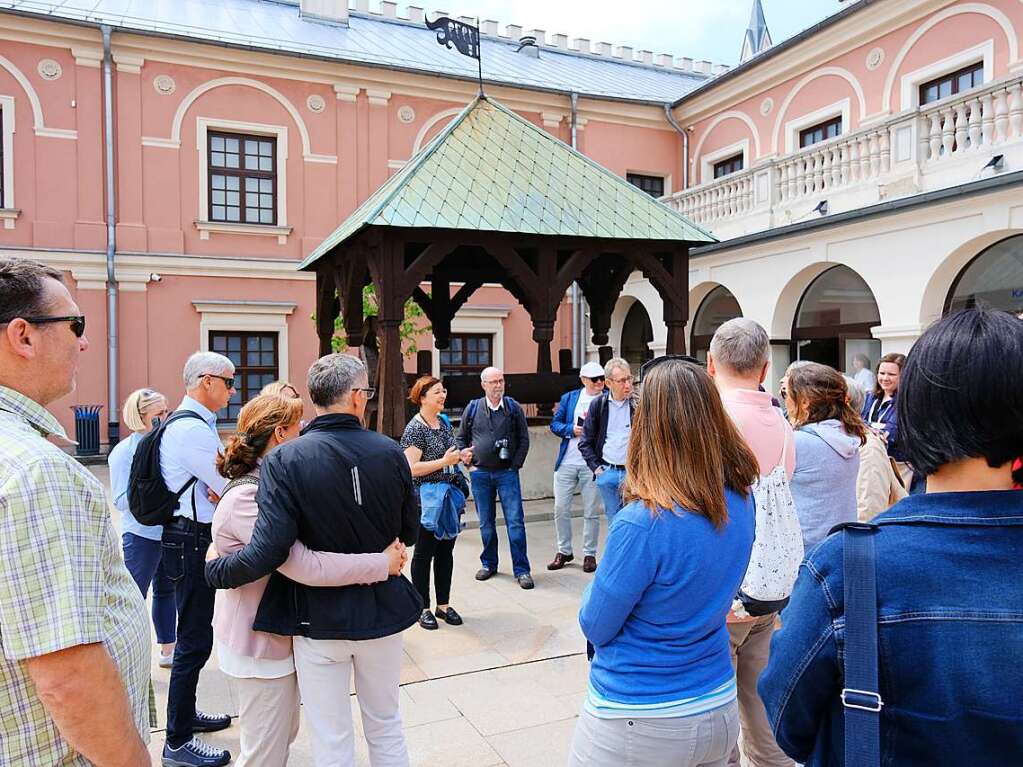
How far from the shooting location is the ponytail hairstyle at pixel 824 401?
3207mm

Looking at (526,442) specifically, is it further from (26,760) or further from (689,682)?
(26,760)

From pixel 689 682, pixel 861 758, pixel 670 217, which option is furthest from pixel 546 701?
pixel 670 217

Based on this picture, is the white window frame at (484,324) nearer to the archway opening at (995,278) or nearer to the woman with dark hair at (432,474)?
the archway opening at (995,278)

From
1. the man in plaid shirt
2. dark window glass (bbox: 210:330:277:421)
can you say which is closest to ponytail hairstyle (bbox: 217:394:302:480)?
the man in plaid shirt

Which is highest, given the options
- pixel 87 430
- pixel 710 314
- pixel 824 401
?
pixel 710 314

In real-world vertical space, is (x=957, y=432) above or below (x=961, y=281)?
below

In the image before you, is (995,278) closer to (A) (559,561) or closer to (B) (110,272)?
(A) (559,561)

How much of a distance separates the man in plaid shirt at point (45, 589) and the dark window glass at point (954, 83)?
49.3 feet

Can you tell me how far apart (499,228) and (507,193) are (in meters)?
0.69

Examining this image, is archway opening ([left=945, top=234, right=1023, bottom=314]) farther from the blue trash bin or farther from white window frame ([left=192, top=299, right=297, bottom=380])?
the blue trash bin

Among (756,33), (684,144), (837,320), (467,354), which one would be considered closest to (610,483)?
(837,320)

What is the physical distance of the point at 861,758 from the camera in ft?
3.50

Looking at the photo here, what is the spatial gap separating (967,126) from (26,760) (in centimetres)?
1222

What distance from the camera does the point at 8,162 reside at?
47.1 feet
